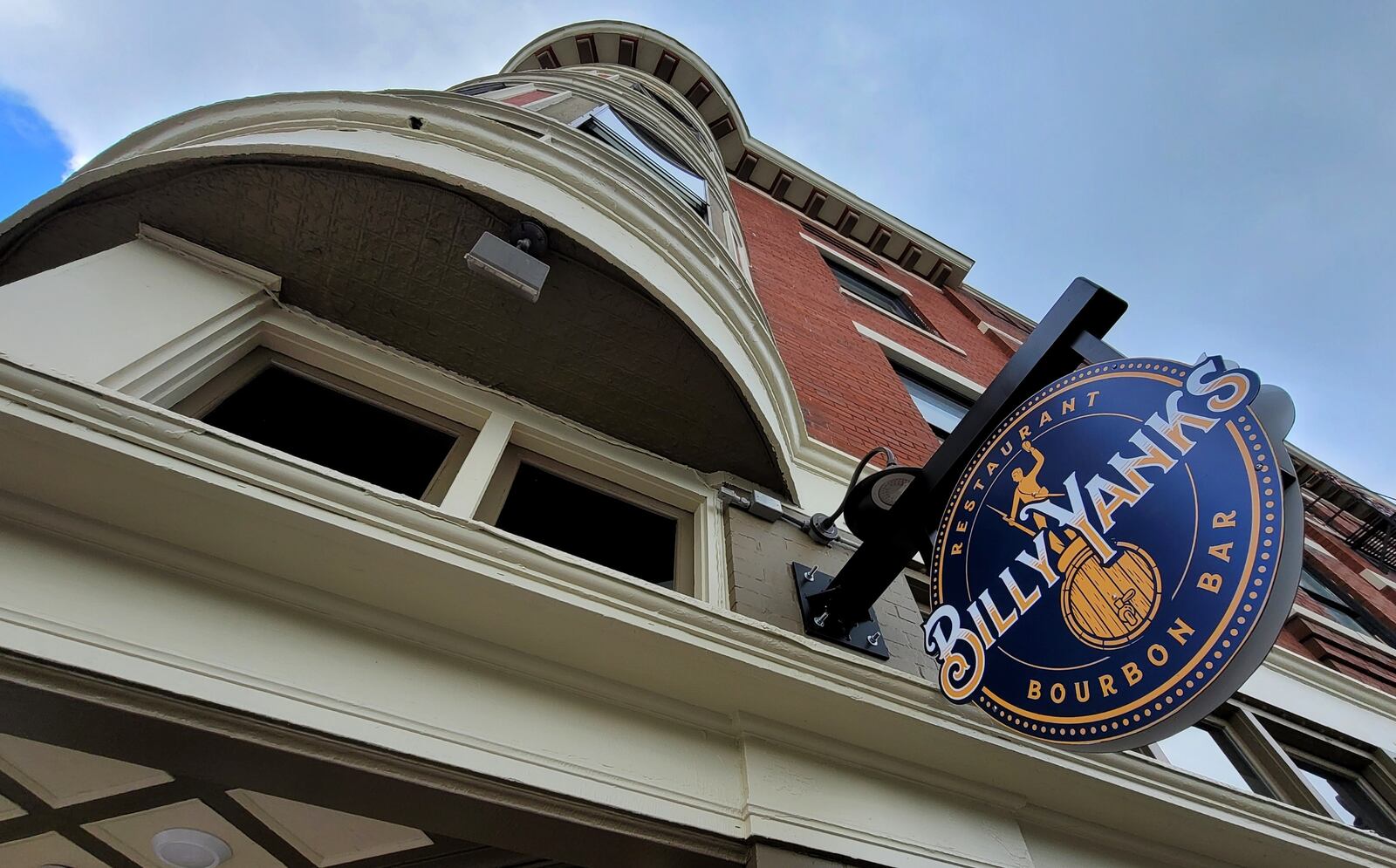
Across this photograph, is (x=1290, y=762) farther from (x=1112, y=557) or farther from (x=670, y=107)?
(x=670, y=107)

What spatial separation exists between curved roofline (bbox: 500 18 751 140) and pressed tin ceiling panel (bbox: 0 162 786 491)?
10.3m

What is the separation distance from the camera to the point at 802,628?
3.30m

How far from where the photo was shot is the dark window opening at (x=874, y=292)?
41.2ft

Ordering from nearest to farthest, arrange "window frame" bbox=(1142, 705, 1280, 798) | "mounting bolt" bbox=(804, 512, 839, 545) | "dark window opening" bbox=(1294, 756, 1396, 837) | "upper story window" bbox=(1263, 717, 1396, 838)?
"mounting bolt" bbox=(804, 512, 839, 545)
"window frame" bbox=(1142, 705, 1280, 798)
"dark window opening" bbox=(1294, 756, 1396, 837)
"upper story window" bbox=(1263, 717, 1396, 838)

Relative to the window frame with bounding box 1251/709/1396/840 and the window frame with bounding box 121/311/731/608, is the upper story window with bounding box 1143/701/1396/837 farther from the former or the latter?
the window frame with bounding box 121/311/731/608

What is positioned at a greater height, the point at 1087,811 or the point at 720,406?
the point at 720,406

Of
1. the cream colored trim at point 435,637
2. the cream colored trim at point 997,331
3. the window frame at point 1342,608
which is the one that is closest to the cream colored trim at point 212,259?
the cream colored trim at point 435,637

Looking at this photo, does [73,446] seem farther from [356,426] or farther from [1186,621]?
[1186,621]

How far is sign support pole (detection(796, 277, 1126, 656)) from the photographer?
2.90 meters


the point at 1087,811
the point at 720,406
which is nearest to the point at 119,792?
the point at 720,406

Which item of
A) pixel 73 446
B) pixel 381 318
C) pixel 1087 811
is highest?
pixel 381 318

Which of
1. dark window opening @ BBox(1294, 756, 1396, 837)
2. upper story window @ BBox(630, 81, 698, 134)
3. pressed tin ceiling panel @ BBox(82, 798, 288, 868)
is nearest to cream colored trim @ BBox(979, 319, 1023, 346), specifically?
upper story window @ BBox(630, 81, 698, 134)

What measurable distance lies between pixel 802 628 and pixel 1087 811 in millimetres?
1519

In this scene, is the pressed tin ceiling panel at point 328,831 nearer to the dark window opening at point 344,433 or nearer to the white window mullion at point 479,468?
the white window mullion at point 479,468
